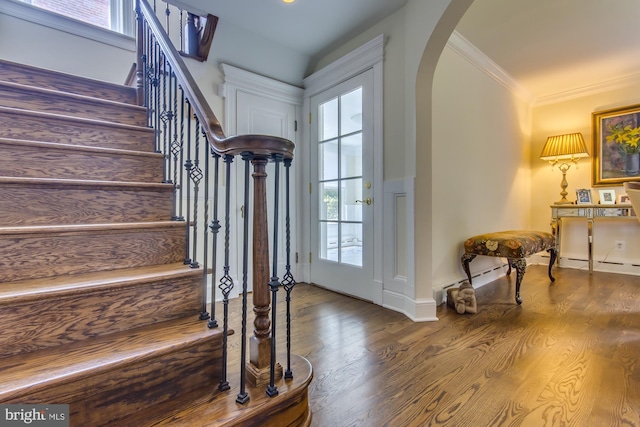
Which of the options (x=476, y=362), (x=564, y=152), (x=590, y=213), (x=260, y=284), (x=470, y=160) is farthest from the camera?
(x=564, y=152)

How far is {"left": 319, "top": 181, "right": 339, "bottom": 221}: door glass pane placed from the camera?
118 inches

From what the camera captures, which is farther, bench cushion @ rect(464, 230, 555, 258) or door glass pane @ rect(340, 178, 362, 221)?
door glass pane @ rect(340, 178, 362, 221)

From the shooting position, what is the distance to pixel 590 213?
3637 millimetres

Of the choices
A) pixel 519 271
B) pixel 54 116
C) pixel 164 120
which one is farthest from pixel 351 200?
pixel 54 116

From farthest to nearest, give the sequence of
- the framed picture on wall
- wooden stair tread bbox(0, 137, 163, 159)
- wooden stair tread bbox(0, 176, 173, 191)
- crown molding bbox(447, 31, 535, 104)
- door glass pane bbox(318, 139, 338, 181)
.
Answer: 1. the framed picture on wall
2. door glass pane bbox(318, 139, 338, 181)
3. crown molding bbox(447, 31, 535, 104)
4. wooden stair tread bbox(0, 137, 163, 159)
5. wooden stair tread bbox(0, 176, 173, 191)

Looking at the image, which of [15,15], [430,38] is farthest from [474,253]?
[15,15]

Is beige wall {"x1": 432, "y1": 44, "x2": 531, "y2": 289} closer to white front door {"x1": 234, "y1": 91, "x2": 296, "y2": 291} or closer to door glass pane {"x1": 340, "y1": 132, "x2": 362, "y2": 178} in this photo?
door glass pane {"x1": 340, "y1": 132, "x2": 362, "y2": 178}

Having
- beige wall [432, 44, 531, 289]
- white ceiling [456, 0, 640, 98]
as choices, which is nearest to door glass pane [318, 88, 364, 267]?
beige wall [432, 44, 531, 289]

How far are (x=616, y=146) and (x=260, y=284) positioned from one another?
187 inches

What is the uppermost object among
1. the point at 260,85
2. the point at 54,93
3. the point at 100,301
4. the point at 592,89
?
the point at 592,89

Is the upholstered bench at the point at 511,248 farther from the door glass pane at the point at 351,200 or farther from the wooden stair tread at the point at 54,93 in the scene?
the wooden stair tread at the point at 54,93

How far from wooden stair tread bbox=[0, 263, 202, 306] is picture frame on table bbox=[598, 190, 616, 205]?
15.4ft

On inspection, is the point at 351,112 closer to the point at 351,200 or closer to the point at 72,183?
the point at 351,200

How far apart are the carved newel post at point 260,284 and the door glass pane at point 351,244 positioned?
1736 millimetres
